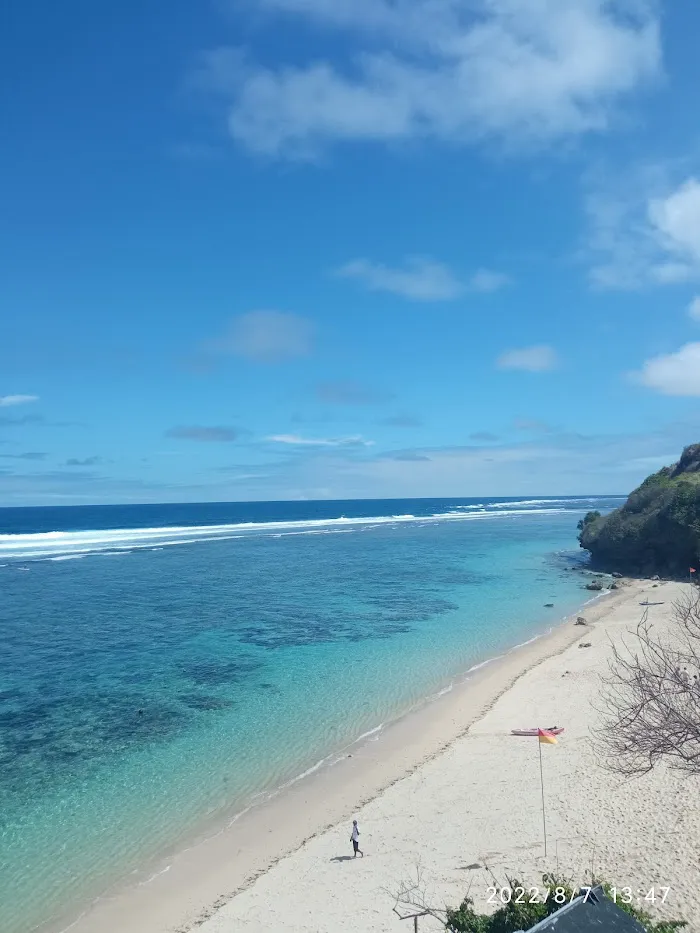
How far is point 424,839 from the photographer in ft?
42.8

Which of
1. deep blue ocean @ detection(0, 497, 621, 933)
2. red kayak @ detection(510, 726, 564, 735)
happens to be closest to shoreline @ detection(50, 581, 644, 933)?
deep blue ocean @ detection(0, 497, 621, 933)

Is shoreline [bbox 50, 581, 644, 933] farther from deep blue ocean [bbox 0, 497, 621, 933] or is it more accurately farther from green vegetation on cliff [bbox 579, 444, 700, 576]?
green vegetation on cliff [bbox 579, 444, 700, 576]

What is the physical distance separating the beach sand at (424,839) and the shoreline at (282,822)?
0.04m

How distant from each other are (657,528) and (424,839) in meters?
38.0

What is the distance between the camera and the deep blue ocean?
1412 cm

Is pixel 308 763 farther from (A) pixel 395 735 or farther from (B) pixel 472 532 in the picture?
(B) pixel 472 532

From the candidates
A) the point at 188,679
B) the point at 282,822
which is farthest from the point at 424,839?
the point at 188,679

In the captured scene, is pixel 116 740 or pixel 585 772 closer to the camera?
pixel 585 772

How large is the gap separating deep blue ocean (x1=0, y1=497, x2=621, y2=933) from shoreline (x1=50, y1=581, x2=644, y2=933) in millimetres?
480

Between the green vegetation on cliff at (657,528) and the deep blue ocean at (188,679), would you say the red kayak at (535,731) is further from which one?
the green vegetation on cliff at (657,528)

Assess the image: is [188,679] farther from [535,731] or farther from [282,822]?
[535,731]

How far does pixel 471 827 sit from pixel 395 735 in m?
5.68

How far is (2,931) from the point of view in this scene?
1105 cm

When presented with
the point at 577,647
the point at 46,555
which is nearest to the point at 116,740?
the point at 577,647
